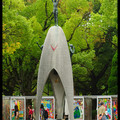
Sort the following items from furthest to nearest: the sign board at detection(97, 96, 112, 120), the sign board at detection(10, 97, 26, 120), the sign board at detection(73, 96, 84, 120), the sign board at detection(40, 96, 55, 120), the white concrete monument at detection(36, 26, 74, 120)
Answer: the sign board at detection(73, 96, 84, 120) → the sign board at detection(40, 96, 55, 120) → the sign board at detection(97, 96, 112, 120) → the sign board at detection(10, 97, 26, 120) → the white concrete monument at detection(36, 26, 74, 120)

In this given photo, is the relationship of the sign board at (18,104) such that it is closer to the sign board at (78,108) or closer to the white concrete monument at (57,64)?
the sign board at (78,108)

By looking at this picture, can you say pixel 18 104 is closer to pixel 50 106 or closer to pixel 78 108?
pixel 50 106

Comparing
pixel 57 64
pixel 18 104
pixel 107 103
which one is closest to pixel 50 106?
pixel 18 104

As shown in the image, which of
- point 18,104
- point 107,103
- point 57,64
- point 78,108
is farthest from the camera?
point 78,108

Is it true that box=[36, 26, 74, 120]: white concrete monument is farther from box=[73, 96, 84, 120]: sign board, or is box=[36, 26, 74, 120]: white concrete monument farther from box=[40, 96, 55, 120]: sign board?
box=[73, 96, 84, 120]: sign board

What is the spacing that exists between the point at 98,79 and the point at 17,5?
33.8 ft

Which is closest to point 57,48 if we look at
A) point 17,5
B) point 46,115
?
point 46,115

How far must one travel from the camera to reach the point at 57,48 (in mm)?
12805

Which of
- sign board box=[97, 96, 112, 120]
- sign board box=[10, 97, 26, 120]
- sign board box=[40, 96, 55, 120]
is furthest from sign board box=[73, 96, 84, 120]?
sign board box=[10, 97, 26, 120]

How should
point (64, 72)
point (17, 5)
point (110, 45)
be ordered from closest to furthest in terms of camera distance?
point (64, 72), point (17, 5), point (110, 45)

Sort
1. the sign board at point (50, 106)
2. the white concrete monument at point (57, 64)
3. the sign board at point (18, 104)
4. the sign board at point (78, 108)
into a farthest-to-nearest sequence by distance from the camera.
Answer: the sign board at point (78, 108)
the sign board at point (50, 106)
the sign board at point (18, 104)
the white concrete monument at point (57, 64)

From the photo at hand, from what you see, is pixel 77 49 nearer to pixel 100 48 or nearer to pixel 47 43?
pixel 100 48

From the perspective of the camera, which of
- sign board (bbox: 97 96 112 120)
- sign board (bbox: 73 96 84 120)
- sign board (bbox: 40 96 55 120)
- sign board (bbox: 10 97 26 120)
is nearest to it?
sign board (bbox: 10 97 26 120)

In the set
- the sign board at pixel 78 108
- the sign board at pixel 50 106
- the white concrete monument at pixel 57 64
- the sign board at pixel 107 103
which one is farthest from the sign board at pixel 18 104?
the white concrete monument at pixel 57 64
